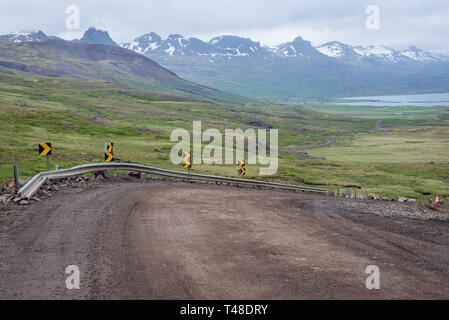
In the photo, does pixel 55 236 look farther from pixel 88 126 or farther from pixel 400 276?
pixel 88 126

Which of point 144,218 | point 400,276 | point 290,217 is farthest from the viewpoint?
point 290,217

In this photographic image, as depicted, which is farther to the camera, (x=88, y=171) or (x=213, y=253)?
(x=88, y=171)

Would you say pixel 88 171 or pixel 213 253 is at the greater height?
pixel 88 171

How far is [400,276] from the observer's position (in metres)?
7.09

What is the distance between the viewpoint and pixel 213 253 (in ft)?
27.7

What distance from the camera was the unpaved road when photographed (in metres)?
6.45

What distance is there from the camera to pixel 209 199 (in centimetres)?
1725

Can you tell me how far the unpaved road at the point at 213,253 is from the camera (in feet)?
21.2

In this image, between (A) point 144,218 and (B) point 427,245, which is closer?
(B) point 427,245

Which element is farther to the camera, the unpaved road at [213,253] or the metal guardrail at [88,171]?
the metal guardrail at [88,171]

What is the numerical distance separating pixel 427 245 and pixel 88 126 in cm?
8381

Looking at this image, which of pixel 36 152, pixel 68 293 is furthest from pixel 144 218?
pixel 36 152

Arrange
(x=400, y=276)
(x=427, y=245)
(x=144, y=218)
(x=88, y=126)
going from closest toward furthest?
(x=400, y=276) < (x=427, y=245) < (x=144, y=218) < (x=88, y=126)

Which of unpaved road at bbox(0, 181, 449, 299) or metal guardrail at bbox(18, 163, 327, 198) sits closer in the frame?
unpaved road at bbox(0, 181, 449, 299)
